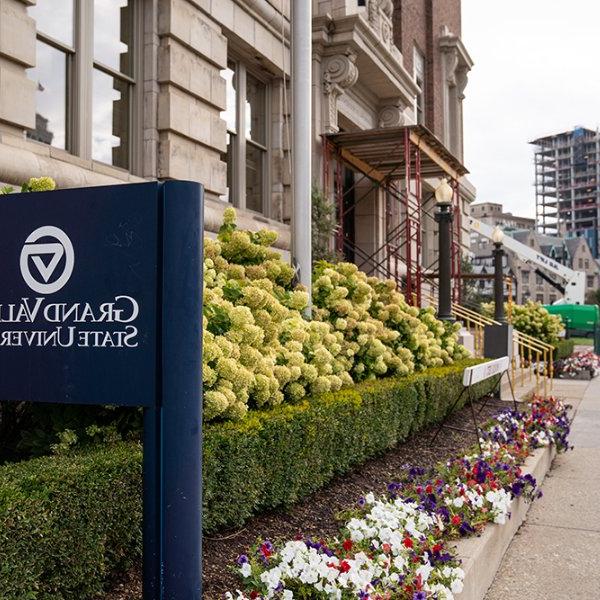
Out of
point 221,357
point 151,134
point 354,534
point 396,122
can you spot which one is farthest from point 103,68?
point 396,122

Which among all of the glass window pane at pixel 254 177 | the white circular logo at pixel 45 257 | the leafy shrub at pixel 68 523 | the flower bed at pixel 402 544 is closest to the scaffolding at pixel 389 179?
the glass window pane at pixel 254 177

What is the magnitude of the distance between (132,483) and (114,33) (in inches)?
288

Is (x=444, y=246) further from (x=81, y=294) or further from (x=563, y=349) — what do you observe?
(x=563, y=349)

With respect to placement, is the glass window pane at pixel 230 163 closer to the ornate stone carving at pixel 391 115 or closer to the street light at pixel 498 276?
the street light at pixel 498 276

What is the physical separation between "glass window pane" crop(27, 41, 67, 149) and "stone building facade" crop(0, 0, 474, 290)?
0.05ft

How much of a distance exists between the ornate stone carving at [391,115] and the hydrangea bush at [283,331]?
33.1ft

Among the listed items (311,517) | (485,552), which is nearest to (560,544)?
(485,552)

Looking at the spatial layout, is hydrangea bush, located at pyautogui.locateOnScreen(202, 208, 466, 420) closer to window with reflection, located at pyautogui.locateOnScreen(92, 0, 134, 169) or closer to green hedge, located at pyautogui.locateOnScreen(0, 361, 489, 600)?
green hedge, located at pyautogui.locateOnScreen(0, 361, 489, 600)

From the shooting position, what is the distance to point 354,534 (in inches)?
153

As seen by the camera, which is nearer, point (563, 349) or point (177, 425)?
point (177, 425)

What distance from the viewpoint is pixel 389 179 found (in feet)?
63.3

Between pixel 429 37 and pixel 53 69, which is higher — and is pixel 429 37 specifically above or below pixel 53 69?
above

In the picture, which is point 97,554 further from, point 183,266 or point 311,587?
point 183,266

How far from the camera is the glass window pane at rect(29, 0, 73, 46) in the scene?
776cm
